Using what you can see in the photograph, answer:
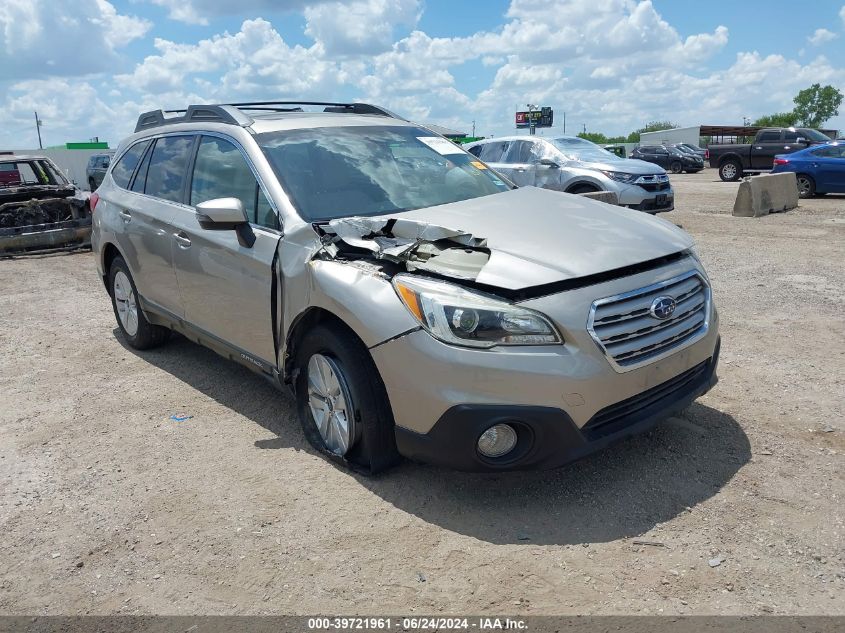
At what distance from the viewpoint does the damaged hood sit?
3191 millimetres

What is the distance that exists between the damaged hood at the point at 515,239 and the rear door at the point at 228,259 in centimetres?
58

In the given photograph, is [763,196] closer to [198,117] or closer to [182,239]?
[198,117]

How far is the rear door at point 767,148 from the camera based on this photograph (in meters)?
24.3

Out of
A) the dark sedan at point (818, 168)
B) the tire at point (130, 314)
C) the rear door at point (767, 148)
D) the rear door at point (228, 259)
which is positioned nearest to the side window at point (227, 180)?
the rear door at point (228, 259)

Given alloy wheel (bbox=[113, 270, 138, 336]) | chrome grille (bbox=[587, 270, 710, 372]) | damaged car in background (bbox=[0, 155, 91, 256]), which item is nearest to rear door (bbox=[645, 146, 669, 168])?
damaged car in background (bbox=[0, 155, 91, 256])

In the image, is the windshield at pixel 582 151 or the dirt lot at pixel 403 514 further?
the windshield at pixel 582 151

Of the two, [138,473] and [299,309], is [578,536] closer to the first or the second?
[299,309]

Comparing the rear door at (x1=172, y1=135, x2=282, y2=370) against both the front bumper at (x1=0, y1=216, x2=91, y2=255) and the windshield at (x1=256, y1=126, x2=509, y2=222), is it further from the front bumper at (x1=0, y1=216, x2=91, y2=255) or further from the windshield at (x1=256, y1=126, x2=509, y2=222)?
the front bumper at (x1=0, y1=216, x2=91, y2=255)

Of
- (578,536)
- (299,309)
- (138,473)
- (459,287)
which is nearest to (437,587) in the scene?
(578,536)

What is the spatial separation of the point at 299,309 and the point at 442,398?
3.37 feet

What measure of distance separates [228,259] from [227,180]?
55 cm

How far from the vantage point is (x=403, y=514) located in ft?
11.0

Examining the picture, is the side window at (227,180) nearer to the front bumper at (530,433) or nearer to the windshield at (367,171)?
the windshield at (367,171)

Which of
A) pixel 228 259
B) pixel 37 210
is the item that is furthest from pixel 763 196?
pixel 37 210
